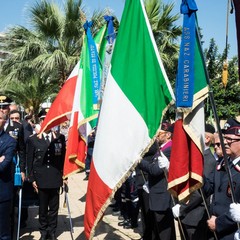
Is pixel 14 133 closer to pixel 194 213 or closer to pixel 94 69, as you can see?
pixel 94 69

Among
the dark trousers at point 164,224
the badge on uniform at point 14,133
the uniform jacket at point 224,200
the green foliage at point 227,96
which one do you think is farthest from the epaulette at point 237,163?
the green foliage at point 227,96

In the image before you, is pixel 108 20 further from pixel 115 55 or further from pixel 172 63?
pixel 172 63

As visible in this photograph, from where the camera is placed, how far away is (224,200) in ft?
11.7

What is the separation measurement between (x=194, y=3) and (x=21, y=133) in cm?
394

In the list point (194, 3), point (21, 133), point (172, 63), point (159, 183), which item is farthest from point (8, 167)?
point (172, 63)

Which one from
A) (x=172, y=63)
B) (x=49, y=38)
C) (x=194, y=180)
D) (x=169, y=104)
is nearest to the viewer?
(x=194, y=180)

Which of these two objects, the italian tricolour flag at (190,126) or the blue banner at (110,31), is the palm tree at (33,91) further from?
the italian tricolour flag at (190,126)

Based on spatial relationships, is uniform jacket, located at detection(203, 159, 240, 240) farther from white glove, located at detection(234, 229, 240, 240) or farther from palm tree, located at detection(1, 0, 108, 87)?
palm tree, located at detection(1, 0, 108, 87)

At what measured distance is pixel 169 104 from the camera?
385cm

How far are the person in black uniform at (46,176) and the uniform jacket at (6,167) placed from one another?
895 millimetres

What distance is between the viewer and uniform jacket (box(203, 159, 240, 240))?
341 centimetres

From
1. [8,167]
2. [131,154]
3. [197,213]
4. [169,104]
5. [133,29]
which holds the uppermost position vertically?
[133,29]

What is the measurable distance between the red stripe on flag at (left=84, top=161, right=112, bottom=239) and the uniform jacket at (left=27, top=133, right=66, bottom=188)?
7.18ft

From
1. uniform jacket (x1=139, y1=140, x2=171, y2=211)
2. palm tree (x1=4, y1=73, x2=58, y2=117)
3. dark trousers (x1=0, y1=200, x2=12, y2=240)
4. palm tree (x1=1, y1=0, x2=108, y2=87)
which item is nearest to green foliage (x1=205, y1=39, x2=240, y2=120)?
palm tree (x1=1, y1=0, x2=108, y2=87)
